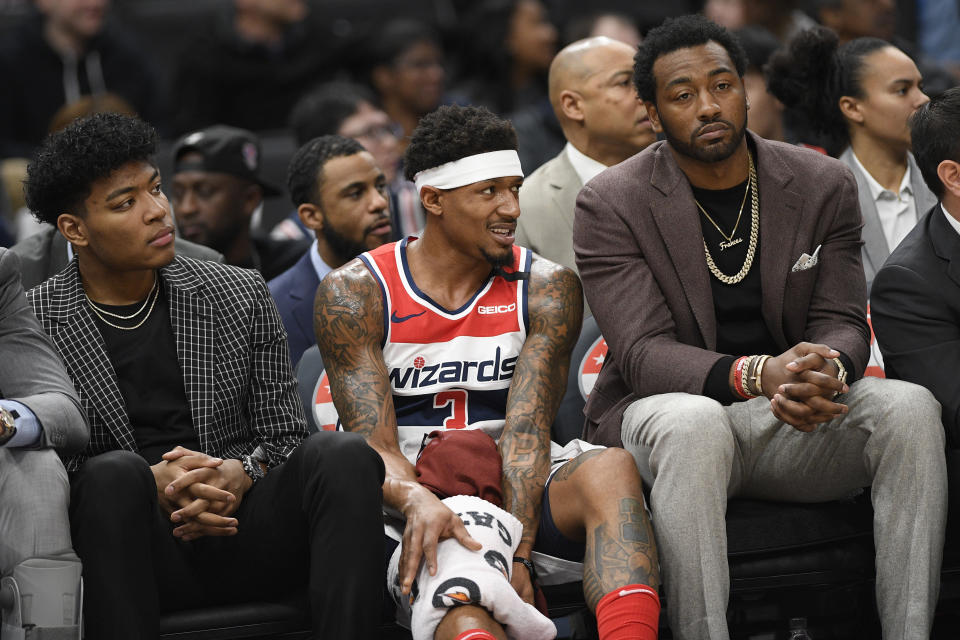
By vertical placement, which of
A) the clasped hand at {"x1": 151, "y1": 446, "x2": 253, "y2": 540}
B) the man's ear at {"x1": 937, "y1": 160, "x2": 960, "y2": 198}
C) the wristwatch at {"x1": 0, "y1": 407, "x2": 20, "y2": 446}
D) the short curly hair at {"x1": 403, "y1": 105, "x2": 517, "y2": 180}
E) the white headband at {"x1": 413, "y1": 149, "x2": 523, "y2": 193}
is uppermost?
the short curly hair at {"x1": 403, "y1": 105, "x2": 517, "y2": 180}

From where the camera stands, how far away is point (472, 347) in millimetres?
3756

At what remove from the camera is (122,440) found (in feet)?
11.5

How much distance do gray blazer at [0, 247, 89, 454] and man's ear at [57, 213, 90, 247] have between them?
0.74 ft

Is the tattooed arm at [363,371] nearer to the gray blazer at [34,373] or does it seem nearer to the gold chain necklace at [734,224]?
the gray blazer at [34,373]

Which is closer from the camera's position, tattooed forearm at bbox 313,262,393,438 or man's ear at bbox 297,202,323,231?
tattooed forearm at bbox 313,262,393,438

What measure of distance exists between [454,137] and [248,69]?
3.71 meters

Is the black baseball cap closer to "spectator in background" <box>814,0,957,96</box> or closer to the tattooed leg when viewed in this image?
the tattooed leg

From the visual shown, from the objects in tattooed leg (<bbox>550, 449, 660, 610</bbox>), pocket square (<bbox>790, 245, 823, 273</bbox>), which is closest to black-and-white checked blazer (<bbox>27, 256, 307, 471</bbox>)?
tattooed leg (<bbox>550, 449, 660, 610</bbox>)

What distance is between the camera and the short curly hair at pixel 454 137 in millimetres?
3857

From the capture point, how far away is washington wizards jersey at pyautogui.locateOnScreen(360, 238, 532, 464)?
373 centimetres

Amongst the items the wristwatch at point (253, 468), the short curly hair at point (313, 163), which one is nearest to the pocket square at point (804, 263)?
the wristwatch at point (253, 468)

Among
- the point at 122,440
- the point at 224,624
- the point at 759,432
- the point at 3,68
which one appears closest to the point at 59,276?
the point at 122,440

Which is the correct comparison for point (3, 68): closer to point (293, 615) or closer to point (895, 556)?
point (293, 615)

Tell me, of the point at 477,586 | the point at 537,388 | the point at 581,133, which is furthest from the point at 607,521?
the point at 581,133
